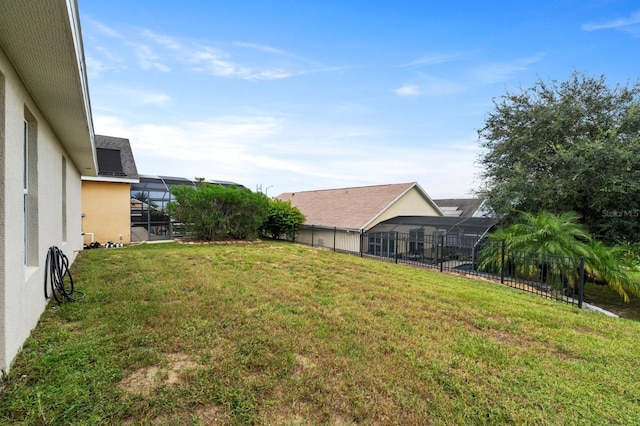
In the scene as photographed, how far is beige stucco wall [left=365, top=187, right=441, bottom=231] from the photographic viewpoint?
1698 cm

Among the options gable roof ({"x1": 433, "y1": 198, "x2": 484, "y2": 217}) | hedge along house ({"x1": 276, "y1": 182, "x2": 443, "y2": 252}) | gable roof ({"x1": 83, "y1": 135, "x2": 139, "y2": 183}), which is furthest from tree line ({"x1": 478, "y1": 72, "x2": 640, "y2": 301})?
gable roof ({"x1": 83, "y1": 135, "x2": 139, "y2": 183})

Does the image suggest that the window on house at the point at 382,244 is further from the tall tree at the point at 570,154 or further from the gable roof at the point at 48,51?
the gable roof at the point at 48,51

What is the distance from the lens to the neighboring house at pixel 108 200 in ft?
43.7

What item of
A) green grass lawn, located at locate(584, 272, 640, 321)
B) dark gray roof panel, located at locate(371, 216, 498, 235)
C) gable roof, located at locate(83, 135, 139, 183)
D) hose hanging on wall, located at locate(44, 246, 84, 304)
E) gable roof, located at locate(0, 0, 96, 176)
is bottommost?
green grass lawn, located at locate(584, 272, 640, 321)

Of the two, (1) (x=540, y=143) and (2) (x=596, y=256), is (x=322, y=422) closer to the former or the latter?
(2) (x=596, y=256)

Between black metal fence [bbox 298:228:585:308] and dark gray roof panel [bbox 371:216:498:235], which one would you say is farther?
dark gray roof panel [bbox 371:216:498:235]

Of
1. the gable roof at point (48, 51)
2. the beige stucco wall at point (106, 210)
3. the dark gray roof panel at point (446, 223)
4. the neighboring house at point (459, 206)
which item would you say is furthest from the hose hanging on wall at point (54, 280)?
the neighboring house at point (459, 206)

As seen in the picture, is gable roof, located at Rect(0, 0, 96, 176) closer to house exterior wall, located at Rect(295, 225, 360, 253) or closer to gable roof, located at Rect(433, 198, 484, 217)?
house exterior wall, located at Rect(295, 225, 360, 253)

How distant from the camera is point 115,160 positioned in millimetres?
14656

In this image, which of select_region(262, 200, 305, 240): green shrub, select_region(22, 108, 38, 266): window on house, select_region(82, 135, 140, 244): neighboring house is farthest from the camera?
select_region(262, 200, 305, 240): green shrub

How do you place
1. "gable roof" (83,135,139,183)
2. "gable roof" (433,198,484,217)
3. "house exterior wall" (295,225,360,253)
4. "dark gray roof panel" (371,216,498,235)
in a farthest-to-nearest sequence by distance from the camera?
1. "gable roof" (433,198,484,217)
2. "house exterior wall" (295,225,360,253)
3. "dark gray roof panel" (371,216,498,235)
4. "gable roof" (83,135,139,183)

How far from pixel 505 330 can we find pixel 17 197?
19.8 feet

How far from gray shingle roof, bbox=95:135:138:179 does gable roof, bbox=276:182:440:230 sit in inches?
417

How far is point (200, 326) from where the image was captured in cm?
369
